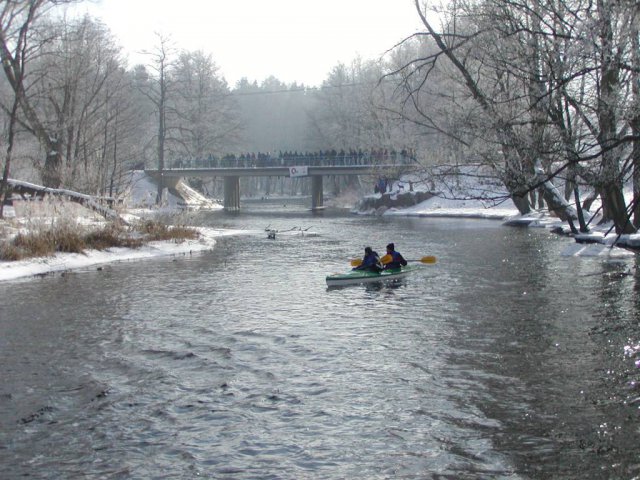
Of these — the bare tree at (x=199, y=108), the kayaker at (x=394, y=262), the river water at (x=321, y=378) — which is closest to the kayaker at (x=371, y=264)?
the kayaker at (x=394, y=262)

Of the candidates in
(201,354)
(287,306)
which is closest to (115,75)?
(287,306)

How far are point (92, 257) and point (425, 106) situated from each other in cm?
2013

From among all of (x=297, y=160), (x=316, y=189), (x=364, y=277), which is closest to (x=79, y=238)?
(x=364, y=277)

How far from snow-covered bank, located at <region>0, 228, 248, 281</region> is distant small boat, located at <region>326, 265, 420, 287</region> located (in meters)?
8.62

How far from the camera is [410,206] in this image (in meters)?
53.6

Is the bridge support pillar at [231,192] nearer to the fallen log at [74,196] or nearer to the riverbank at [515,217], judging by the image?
the riverbank at [515,217]

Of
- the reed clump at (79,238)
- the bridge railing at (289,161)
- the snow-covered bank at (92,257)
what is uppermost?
the bridge railing at (289,161)

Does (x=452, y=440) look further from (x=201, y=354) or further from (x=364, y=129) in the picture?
(x=364, y=129)

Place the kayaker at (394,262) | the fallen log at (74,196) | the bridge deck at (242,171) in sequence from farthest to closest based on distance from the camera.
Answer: the bridge deck at (242,171) → the fallen log at (74,196) → the kayaker at (394,262)

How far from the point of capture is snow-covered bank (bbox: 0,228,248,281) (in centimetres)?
1867

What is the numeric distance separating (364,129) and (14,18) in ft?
152

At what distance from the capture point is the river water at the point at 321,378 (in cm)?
659

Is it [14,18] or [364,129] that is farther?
[364,129]

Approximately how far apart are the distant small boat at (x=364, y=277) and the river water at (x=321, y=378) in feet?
1.26
